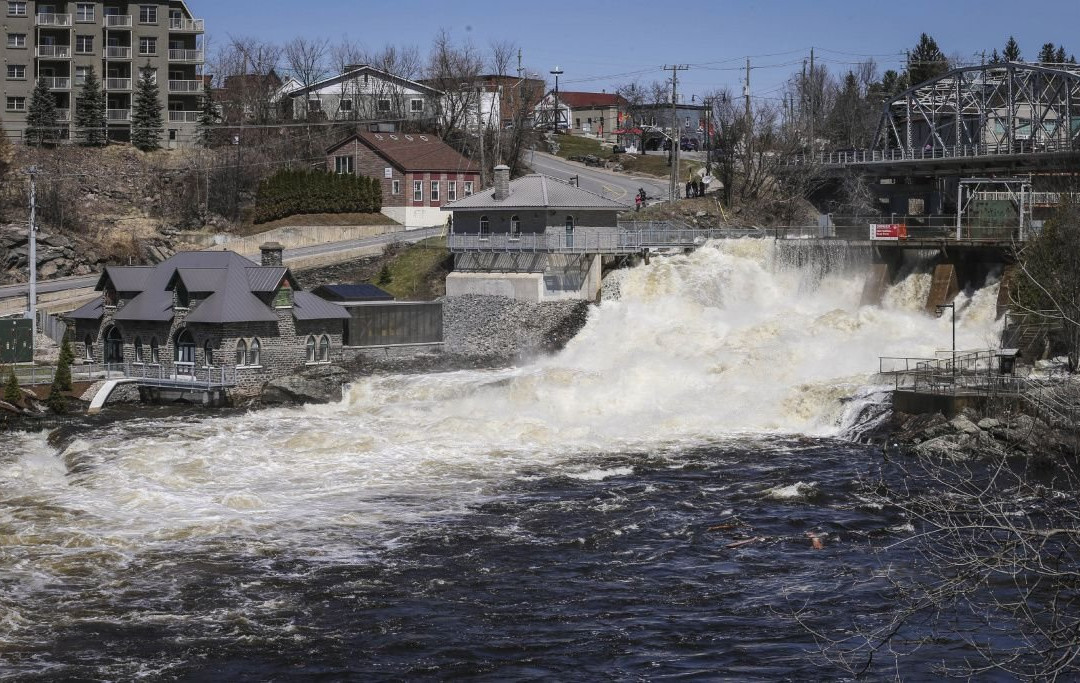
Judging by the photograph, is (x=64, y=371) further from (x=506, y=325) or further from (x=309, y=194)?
(x=309, y=194)

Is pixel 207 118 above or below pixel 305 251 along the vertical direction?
above

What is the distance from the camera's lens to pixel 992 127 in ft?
287

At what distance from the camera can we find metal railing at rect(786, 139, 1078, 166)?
7250 cm

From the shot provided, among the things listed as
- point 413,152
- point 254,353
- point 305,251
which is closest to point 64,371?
point 254,353

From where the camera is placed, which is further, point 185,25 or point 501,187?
point 185,25

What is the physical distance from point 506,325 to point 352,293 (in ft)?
23.9

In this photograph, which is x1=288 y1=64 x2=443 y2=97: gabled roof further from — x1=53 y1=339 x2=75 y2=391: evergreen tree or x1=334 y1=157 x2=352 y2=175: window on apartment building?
x1=53 y1=339 x2=75 y2=391: evergreen tree

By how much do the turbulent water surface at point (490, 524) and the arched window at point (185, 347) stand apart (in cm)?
553

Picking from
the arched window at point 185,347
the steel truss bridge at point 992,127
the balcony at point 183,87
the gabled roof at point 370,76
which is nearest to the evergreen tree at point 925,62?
the steel truss bridge at point 992,127

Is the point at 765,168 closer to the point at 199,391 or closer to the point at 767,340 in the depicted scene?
the point at 767,340

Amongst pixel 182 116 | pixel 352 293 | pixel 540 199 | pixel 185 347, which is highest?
pixel 182 116

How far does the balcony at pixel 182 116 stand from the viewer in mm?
93000

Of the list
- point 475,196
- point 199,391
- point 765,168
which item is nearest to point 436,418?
point 199,391

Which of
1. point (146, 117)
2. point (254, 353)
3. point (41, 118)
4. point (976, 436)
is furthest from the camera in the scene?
point (146, 117)
